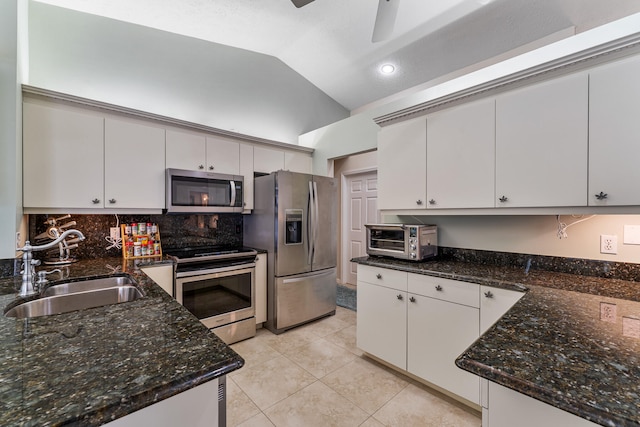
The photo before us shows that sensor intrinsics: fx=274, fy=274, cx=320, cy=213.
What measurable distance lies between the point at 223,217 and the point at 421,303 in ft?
7.90

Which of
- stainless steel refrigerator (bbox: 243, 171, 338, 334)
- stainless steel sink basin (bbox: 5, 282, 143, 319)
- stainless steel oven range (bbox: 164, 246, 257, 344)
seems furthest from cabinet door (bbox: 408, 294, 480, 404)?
stainless steel sink basin (bbox: 5, 282, 143, 319)

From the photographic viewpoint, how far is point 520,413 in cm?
77

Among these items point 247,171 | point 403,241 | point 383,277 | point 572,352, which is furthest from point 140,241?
point 572,352

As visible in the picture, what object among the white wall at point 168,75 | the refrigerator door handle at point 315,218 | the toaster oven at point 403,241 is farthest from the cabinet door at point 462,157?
the white wall at point 168,75

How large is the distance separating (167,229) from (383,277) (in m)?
2.29

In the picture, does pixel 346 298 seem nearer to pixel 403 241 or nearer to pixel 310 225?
pixel 310 225

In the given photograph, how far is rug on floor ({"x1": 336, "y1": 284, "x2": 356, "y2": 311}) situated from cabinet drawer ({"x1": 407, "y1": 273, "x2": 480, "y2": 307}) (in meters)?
1.87

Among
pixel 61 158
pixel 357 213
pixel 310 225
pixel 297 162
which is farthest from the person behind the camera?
pixel 357 213

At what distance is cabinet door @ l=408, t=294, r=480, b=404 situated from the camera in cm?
176

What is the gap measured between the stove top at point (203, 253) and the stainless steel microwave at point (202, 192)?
43 cm

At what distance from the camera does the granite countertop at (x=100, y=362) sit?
22.8 inches

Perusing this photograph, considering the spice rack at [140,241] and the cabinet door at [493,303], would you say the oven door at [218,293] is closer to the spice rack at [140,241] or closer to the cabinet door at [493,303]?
the spice rack at [140,241]

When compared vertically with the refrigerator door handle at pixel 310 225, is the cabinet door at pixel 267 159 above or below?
above

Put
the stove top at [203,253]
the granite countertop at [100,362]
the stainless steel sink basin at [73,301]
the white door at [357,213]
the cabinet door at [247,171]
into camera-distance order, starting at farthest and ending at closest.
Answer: the white door at [357,213]
the cabinet door at [247,171]
the stove top at [203,253]
the stainless steel sink basin at [73,301]
the granite countertop at [100,362]
